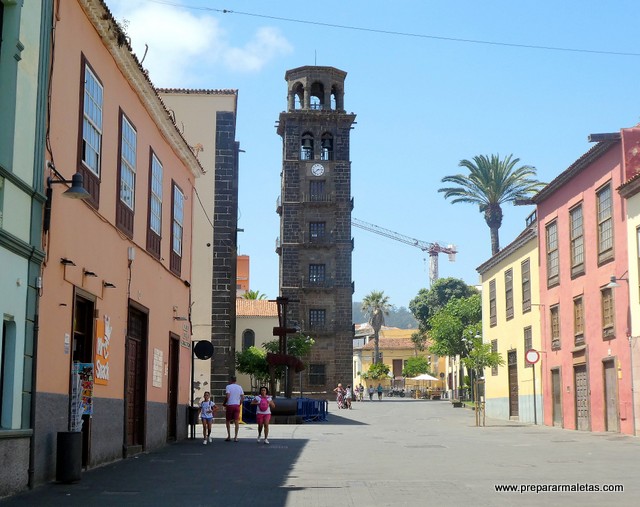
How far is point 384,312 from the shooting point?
11569 centimetres

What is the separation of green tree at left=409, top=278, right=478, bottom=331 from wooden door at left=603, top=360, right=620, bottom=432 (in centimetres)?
6411

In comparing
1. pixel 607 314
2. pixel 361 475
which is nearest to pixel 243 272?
pixel 607 314

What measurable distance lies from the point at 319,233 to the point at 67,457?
6233 centimetres

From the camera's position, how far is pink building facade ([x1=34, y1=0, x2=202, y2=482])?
533 inches

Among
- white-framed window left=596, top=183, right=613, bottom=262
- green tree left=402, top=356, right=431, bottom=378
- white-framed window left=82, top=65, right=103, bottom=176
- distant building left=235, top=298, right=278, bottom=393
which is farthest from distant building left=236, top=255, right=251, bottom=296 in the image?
white-framed window left=82, top=65, right=103, bottom=176

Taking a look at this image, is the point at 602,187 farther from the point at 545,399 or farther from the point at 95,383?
the point at 95,383

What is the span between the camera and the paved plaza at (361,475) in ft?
36.8

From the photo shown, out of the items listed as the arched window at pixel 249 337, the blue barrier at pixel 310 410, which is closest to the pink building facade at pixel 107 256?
the blue barrier at pixel 310 410

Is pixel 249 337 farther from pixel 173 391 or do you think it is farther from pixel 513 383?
pixel 173 391

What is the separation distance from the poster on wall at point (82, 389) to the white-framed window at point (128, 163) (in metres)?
4.40

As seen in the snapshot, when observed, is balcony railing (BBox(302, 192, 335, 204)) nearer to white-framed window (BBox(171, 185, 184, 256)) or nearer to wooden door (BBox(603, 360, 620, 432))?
wooden door (BBox(603, 360, 620, 432))

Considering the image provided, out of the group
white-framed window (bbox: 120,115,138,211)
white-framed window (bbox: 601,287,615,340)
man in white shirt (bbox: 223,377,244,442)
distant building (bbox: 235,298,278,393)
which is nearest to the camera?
white-framed window (bbox: 120,115,138,211)

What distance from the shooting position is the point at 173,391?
79.0 ft

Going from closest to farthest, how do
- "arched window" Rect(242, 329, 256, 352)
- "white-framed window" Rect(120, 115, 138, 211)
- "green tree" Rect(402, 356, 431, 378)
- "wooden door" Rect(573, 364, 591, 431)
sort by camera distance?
"white-framed window" Rect(120, 115, 138, 211), "wooden door" Rect(573, 364, 591, 431), "arched window" Rect(242, 329, 256, 352), "green tree" Rect(402, 356, 431, 378)
